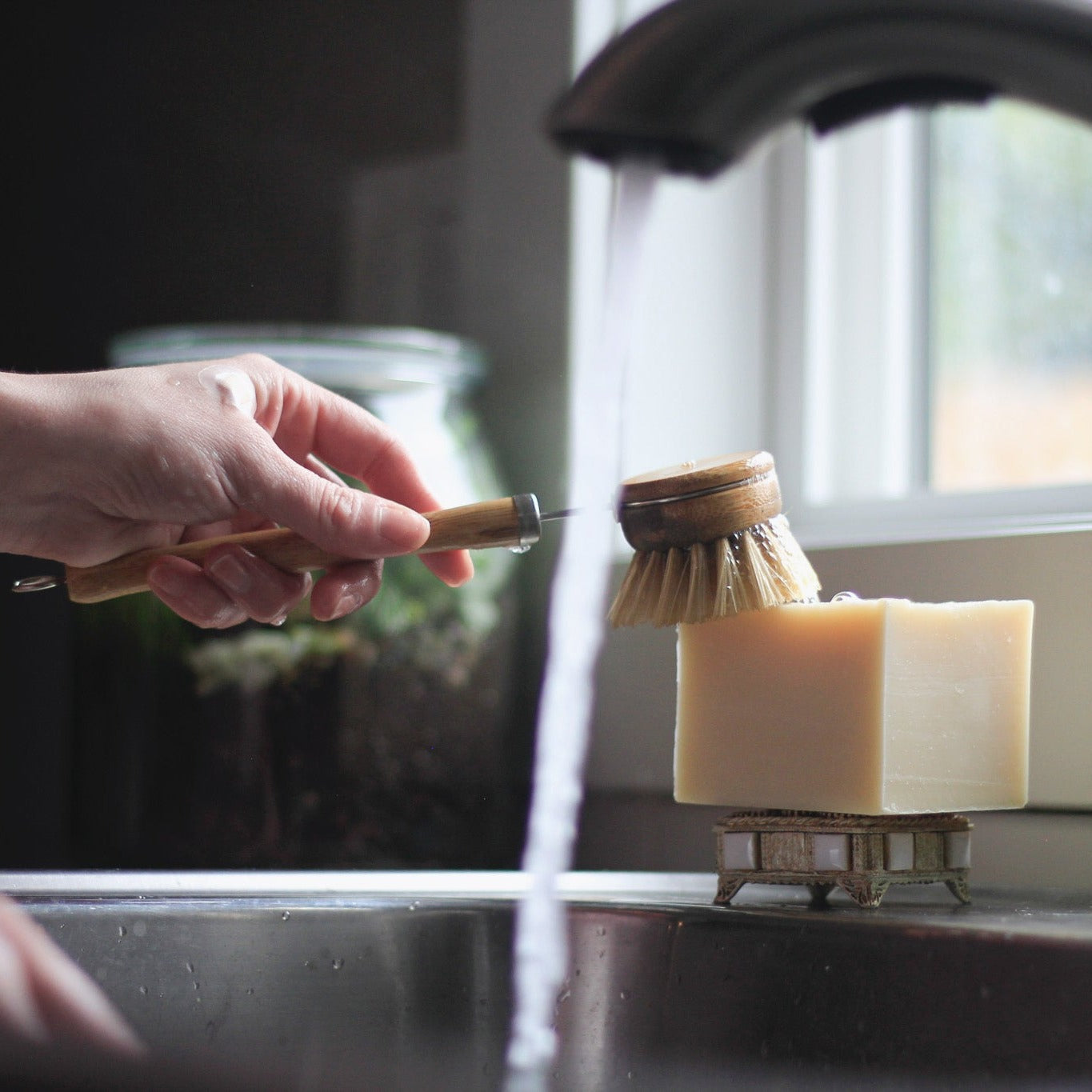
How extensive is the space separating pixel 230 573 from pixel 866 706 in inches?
12.4

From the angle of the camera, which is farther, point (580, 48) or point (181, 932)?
point (580, 48)

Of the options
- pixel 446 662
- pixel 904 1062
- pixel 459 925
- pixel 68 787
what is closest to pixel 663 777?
pixel 446 662

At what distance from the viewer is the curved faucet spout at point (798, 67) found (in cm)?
38

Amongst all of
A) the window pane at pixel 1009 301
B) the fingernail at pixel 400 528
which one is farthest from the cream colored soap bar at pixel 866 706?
the window pane at pixel 1009 301

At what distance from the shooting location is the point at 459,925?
2.03ft

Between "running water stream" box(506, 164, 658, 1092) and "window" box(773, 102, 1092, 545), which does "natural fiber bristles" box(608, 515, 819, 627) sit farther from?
"window" box(773, 102, 1092, 545)

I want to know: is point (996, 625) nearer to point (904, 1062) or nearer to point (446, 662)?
point (904, 1062)

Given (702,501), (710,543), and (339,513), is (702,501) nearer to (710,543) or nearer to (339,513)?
(710,543)

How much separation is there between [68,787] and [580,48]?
28.0 inches

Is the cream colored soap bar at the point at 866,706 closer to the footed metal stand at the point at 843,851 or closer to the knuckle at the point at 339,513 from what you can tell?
the footed metal stand at the point at 843,851

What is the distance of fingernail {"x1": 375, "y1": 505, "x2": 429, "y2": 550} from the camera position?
0.60 meters

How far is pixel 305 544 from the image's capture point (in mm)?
637

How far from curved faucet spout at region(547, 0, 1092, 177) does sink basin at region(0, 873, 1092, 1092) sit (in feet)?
0.99

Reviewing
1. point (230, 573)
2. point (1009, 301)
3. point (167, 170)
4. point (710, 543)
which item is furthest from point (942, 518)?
point (167, 170)
